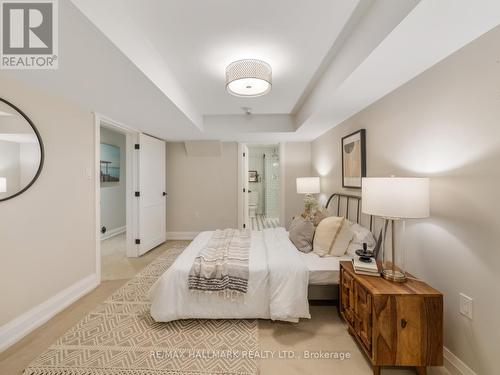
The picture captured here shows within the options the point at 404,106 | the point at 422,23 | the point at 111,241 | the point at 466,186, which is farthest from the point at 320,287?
the point at 111,241

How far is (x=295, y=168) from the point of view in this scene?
469 centimetres

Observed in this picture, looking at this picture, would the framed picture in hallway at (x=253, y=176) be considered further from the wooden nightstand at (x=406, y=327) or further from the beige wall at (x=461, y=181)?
the wooden nightstand at (x=406, y=327)

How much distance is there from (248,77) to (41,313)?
284 centimetres

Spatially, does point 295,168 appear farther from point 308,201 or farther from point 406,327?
point 406,327

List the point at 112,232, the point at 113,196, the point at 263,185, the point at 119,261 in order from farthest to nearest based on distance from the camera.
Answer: the point at 263,185 → the point at 113,196 → the point at 112,232 → the point at 119,261

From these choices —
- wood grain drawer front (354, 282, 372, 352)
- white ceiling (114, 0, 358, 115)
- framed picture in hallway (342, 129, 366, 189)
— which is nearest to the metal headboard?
framed picture in hallway (342, 129, 366, 189)

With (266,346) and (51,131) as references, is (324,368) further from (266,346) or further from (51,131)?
(51,131)

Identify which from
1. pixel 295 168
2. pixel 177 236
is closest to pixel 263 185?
pixel 295 168

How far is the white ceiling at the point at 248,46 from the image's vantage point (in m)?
1.18

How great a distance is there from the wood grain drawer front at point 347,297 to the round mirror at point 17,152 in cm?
282

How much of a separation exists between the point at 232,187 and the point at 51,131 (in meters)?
3.14

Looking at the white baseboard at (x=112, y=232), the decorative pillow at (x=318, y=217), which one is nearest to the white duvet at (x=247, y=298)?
the decorative pillow at (x=318, y=217)

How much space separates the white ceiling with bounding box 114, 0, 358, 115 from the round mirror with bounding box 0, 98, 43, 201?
1.29 m

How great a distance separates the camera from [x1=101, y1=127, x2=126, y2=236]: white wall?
15.5ft
